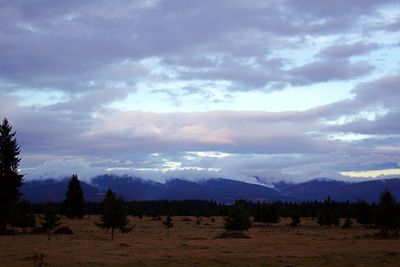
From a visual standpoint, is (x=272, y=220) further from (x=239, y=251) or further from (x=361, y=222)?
(x=239, y=251)

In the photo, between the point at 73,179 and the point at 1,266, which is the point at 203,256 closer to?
the point at 1,266

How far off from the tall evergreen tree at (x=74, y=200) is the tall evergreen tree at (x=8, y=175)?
130 ft

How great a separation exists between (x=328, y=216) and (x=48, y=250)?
75.5 meters

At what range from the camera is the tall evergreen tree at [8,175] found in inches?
2721

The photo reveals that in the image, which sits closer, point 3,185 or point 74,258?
point 74,258

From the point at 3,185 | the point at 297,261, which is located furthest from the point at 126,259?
the point at 3,185

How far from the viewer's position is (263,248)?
49344 millimetres

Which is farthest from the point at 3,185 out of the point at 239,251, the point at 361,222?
the point at 361,222

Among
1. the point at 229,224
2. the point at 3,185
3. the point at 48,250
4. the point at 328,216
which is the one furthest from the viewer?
the point at 328,216

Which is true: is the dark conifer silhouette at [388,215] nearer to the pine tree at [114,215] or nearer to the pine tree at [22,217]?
the pine tree at [114,215]

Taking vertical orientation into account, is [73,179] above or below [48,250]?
above

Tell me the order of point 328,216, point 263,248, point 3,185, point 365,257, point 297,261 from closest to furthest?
point 297,261
point 365,257
point 263,248
point 3,185
point 328,216

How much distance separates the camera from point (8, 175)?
235 feet

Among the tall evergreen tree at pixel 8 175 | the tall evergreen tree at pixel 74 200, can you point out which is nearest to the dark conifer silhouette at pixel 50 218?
the tall evergreen tree at pixel 8 175
